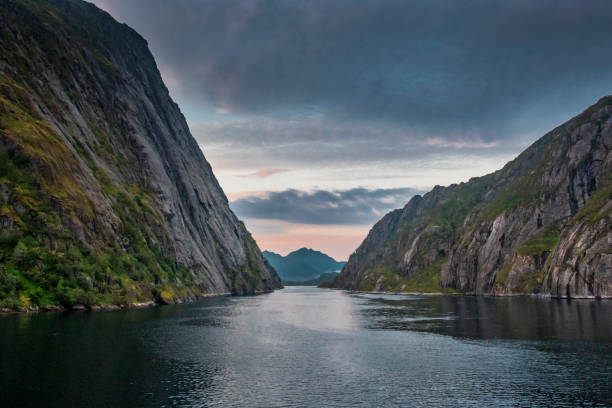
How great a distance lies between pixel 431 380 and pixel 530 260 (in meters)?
169

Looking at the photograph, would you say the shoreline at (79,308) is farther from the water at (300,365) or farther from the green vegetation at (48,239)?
the water at (300,365)

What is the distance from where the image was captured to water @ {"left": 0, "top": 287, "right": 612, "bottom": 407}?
35.5 meters

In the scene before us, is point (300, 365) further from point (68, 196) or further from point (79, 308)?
point (68, 196)

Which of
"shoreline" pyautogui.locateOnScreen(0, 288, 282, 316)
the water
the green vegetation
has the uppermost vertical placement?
the green vegetation

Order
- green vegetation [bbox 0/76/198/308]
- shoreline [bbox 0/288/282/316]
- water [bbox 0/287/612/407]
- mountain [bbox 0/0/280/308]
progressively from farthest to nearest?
mountain [bbox 0/0/280/308], green vegetation [bbox 0/76/198/308], shoreline [bbox 0/288/282/316], water [bbox 0/287/612/407]

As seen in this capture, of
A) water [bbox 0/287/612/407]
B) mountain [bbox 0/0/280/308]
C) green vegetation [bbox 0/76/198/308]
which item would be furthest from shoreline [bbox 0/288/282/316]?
water [bbox 0/287/612/407]

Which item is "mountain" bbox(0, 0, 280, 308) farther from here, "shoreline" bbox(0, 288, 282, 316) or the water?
the water

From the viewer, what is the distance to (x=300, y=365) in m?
48.9

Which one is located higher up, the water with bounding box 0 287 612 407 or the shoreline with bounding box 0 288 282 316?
the shoreline with bounding box 0 288 282 316

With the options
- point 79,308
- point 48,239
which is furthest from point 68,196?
point 79,308

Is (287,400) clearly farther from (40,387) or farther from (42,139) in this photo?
(42,139)

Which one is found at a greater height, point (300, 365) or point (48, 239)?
point (48, 239)

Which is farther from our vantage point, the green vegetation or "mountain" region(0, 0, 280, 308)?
"mountain" region(0, 0, 280, 308)

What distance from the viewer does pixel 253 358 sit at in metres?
53.3
